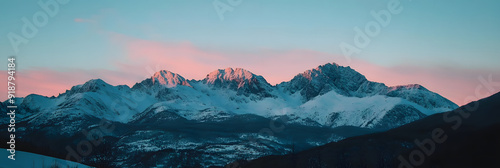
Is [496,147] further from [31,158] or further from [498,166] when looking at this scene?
[31,158]

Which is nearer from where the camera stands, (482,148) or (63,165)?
(63,165)

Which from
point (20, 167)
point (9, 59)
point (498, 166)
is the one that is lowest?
point (498, 166)

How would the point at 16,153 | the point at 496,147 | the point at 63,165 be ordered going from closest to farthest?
the point at 16,153 → the point at 63,165 → the point at 496,147

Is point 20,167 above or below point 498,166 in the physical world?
above

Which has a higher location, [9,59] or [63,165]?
[9,59]

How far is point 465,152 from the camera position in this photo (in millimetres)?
199000

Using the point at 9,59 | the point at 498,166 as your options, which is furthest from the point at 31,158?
the point at 498,166

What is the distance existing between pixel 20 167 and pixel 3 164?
3.14 m

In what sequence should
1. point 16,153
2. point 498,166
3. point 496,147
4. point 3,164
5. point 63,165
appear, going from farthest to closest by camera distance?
point 496,147 → point 498,166 → point 63,165 → point 16,153 → point 3,164

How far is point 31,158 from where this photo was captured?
95.3 m

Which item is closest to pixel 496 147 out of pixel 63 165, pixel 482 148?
pixel 482 148

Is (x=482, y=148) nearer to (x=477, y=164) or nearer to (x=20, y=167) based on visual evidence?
(x=477, y=164)

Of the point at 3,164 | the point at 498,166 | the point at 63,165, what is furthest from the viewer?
the point at 498,166

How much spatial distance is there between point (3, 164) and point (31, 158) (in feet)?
→ 32.1
